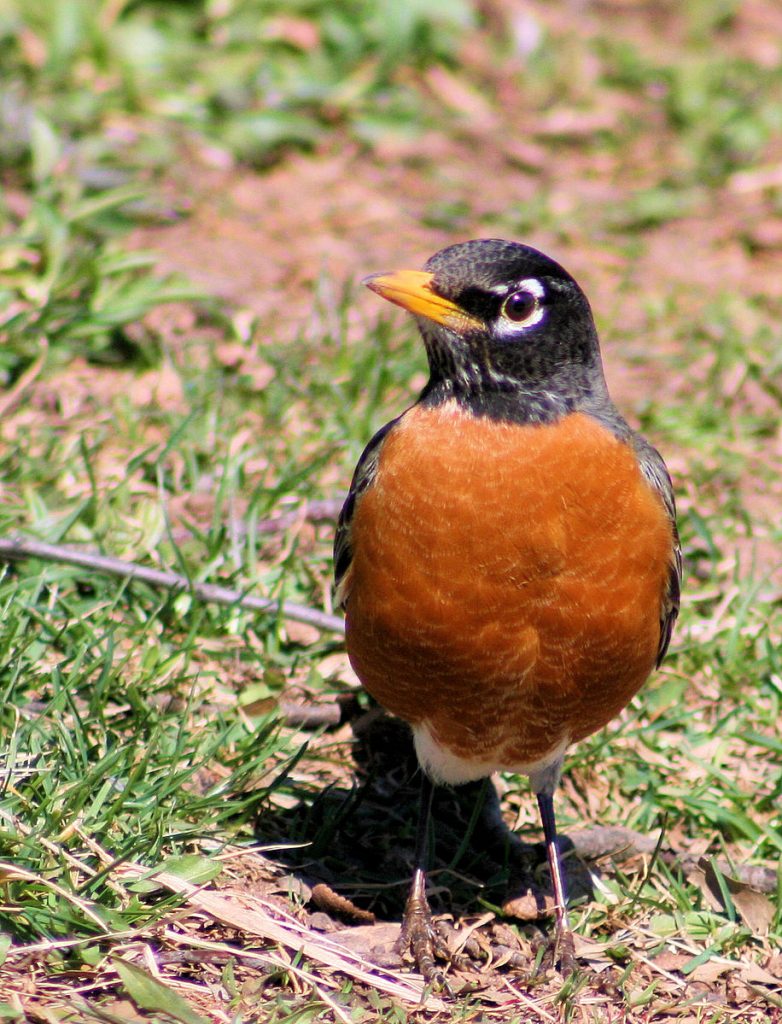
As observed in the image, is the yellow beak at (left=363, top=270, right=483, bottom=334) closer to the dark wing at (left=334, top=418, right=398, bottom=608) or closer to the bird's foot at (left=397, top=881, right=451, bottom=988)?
the dark wing at (left=334, top=418, right=398, bottom=608)

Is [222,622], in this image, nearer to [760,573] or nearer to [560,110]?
[760,573]

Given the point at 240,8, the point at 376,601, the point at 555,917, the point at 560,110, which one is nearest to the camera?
the point at 376,601

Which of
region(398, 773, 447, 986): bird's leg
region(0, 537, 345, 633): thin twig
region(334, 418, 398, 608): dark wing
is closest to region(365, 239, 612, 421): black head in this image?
region(334, 418, 398, 608): dark wing

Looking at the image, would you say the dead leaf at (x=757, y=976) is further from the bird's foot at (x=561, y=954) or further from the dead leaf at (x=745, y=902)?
the bird's foot at (x=561, y=954)

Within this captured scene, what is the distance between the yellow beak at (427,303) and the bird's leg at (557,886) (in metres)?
1.74

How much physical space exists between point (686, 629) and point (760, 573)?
0.55 meters

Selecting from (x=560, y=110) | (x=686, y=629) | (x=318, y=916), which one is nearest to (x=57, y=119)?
(x=560, y=110)

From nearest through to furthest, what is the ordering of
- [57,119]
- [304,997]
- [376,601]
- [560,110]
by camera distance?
[304,997]
[376,601]
[57,119]
[560,110]

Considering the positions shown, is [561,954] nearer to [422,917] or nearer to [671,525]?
[422,917]

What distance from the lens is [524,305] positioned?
180 inches

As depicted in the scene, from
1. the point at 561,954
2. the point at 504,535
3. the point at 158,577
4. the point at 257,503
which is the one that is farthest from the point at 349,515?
the point at 561,954

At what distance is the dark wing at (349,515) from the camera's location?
4770mm

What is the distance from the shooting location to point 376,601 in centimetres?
452

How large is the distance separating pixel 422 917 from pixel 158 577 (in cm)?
166
